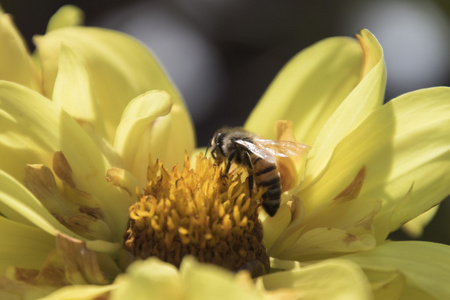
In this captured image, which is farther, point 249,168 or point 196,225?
point 249,168

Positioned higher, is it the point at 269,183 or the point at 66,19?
the point at 66,19

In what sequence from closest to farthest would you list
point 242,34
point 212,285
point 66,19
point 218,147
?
1. point 212,285
2. point 218,147
3. point 66,19
4. point 242,34

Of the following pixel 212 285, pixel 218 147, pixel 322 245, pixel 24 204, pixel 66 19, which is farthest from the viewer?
pixel 66 19

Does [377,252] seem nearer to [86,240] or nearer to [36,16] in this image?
[86,240]

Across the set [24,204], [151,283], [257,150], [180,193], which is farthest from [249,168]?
[151,283]

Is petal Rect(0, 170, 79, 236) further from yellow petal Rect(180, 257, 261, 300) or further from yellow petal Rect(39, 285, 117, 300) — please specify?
yellow petal Rect(180, 257, 261, 300)

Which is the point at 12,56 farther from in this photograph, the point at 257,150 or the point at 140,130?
the point at 257,150
